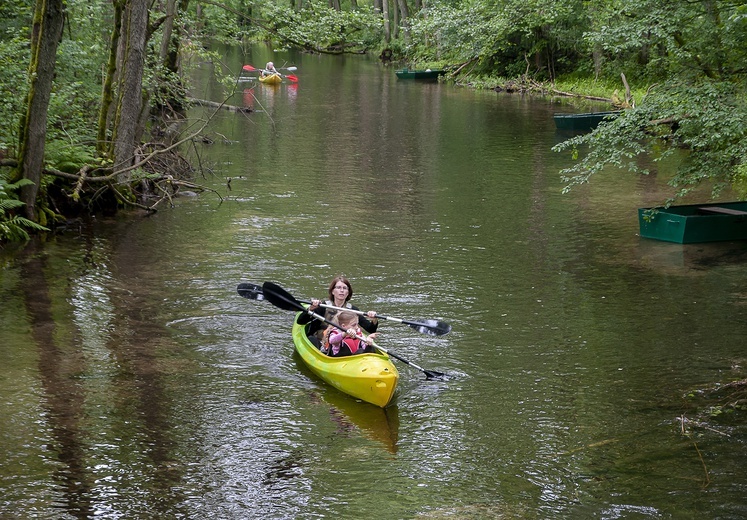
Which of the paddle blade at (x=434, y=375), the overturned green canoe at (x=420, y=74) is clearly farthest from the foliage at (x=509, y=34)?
the paddle blade at (x=434, y=375)

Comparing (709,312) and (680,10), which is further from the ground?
(680,10)

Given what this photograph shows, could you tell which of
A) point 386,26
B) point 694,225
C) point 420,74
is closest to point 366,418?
point 694,225

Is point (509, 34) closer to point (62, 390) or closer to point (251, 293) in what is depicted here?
point (251, 293)

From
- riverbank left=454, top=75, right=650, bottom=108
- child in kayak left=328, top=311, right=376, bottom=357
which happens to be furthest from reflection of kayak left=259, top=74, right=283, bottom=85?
child in kayak left=328, top=311, right=376, bottom=357

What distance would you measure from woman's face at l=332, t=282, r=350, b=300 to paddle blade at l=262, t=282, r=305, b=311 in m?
0.64

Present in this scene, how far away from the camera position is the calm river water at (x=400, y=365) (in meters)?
7.38

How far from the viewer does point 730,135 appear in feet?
43.3

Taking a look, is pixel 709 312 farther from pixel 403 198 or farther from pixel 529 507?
pixel 403 198

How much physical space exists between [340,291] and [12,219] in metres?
6.80

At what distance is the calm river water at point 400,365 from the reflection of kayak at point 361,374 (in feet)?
0.53

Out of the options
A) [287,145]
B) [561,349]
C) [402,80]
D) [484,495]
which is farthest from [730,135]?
[402,80]

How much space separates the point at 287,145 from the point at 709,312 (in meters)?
15.0

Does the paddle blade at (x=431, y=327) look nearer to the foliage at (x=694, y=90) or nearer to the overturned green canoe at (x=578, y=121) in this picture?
the foliage at (x=694, y=90)

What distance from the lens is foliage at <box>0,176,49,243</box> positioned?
13938 mm
